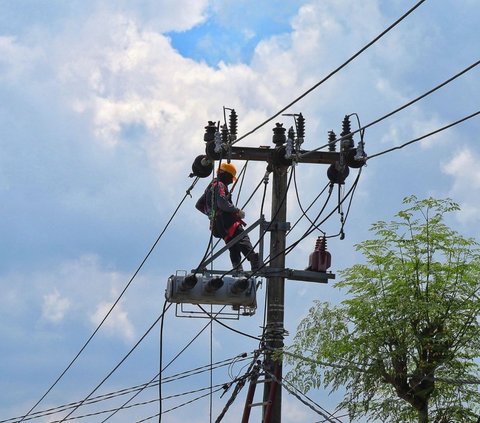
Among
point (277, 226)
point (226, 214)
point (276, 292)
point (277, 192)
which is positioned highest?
point (226, 214)

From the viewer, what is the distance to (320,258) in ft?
60.6

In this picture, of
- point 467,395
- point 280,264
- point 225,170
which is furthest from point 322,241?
point 467,395

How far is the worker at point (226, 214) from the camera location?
19297 mm

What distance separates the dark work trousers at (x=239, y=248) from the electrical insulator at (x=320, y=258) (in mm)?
1098

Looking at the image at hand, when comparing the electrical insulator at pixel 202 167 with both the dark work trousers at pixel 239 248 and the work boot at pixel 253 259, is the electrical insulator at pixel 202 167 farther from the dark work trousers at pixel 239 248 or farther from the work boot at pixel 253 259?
the work boot at pixel 253 259

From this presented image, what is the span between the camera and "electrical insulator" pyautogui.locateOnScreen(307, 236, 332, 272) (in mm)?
18438

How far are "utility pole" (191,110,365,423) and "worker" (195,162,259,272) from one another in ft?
2.82

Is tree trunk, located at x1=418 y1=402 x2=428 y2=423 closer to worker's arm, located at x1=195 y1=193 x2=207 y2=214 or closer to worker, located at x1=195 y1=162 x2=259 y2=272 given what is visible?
worker, located at x1=195 y1=162 x2=259 y2=272

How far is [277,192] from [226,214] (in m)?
1.51

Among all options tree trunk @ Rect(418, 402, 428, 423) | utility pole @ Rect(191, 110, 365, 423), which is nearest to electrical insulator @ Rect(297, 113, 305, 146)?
utility pole @ Rect(191, 110, 365, 423)

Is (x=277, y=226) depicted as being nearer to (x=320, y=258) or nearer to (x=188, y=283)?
(x=320, y=258)

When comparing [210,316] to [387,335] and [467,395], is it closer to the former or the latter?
[387,335]

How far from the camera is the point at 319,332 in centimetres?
2020

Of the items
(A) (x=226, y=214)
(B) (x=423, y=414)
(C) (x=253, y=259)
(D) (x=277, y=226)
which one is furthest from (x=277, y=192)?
(B) (x=423, y=414)
